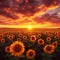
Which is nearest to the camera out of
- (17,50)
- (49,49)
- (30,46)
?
(17,50)

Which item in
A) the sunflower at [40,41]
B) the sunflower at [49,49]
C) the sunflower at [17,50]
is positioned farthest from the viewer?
the sunflower at [40,41]

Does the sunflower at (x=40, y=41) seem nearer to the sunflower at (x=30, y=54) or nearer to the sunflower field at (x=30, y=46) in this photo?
the sunflower field at (x=30, y=46)

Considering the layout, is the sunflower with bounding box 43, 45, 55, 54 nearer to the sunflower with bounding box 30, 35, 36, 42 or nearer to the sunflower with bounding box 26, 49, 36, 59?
the sunflower with bounding box 26, 49, 36, 59

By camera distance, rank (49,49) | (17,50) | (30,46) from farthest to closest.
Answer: (30,46)
(49,49)
(17,50)

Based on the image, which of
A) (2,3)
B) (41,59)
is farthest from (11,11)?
(41,59)

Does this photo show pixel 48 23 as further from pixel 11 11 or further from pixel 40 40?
pixel 11 11

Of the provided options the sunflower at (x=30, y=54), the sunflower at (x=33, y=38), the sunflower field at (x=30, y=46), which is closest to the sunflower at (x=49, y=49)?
the sunflower field at (x=30, y=46)

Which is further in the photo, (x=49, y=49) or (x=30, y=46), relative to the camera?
(x=30, y=46)

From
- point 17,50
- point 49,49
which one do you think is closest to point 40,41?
point 49,49

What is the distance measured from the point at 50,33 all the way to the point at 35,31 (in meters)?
0.16

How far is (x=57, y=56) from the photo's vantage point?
5.92ft

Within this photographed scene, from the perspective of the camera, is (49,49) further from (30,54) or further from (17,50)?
(17,50)

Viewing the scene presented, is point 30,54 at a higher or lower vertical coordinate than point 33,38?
lower

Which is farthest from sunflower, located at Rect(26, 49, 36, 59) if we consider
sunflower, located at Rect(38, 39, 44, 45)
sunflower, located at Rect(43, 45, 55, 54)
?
sunflower, located at Rect(38, 39, 44, 45)
